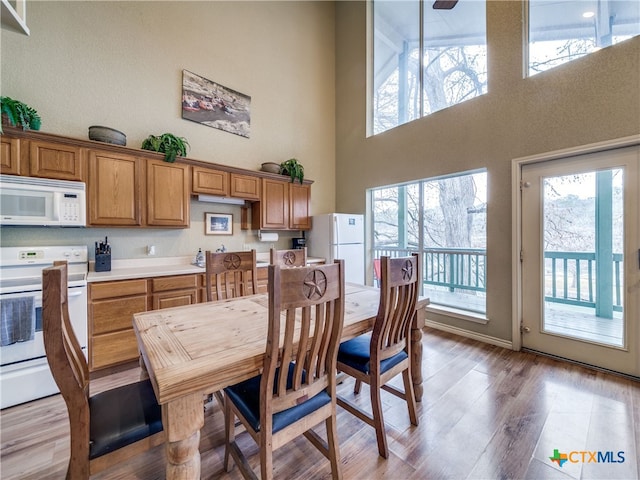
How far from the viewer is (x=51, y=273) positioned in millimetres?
888

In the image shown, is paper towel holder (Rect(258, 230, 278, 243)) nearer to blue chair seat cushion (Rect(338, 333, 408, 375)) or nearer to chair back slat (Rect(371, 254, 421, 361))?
blue chair seat cushion (Rect(338, 333, 408, 375))

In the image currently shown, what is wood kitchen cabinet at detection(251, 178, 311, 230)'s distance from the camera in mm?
3693

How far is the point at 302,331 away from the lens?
1068mm

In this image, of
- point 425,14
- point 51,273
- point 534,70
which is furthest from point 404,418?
point 425,14

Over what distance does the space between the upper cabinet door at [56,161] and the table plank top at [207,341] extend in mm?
1781

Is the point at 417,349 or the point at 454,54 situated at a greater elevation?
the point at 454,54

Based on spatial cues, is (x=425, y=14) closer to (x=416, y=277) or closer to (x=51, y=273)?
(x=416, y=277)

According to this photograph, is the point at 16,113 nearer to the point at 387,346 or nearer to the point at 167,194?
the point at 167,194

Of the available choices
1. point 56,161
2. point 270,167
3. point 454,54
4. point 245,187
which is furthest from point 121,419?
point 454,54

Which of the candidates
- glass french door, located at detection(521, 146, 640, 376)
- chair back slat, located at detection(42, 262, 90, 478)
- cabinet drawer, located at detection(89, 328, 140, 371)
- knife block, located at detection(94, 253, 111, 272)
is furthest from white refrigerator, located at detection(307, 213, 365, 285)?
chair back slat, located at detection(42, 262, 90, 478)

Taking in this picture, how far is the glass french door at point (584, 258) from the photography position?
2217 millimetres

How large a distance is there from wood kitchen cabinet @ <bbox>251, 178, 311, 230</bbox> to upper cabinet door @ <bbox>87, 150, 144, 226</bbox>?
143 centimetres

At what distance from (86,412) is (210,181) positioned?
2639 millimetres

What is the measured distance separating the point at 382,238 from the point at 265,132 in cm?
258
